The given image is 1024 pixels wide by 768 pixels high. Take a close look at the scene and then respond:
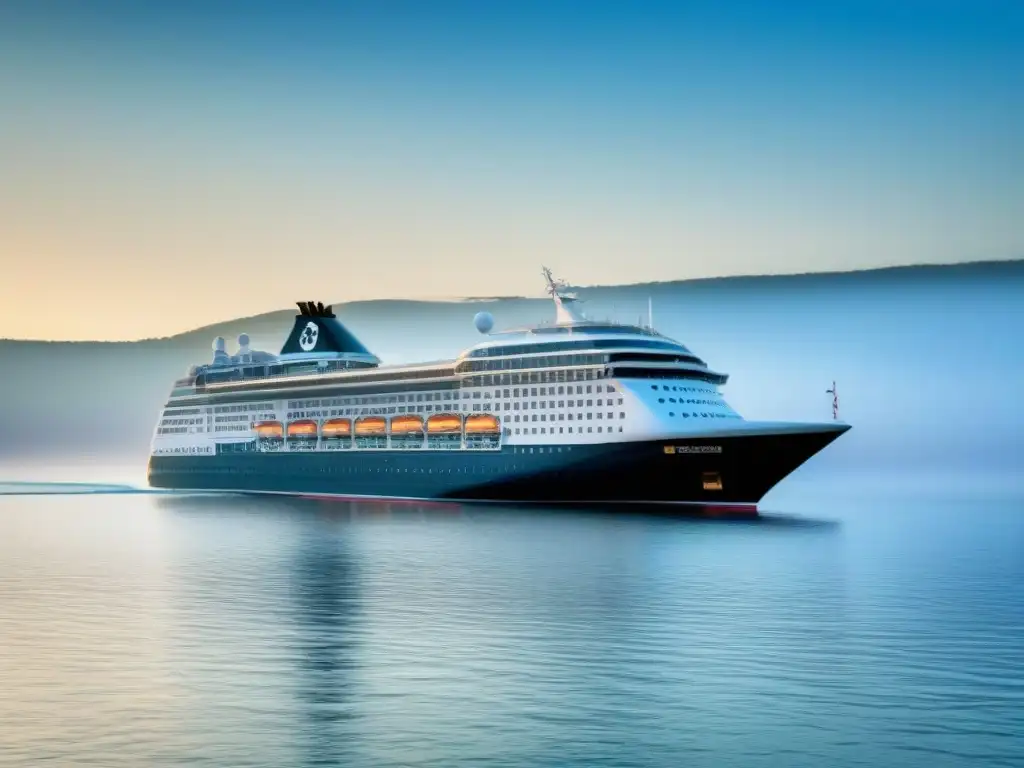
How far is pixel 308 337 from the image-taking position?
120 metres

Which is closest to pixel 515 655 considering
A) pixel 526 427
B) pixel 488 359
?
pixel 526 427

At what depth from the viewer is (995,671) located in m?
26.5

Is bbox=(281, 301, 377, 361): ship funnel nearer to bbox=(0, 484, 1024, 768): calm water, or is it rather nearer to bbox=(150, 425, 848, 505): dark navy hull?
bbox=(150, 425, 848, 505): dark navy hull

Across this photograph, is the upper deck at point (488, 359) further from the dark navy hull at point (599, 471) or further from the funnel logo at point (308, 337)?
the dark navy hull at point (599, 471)

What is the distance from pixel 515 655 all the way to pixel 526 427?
55673mm

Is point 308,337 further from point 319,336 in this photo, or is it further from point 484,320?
point 484,320

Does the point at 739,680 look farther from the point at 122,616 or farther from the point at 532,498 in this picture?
the point at 532,498

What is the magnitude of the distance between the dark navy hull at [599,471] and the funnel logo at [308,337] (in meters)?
21.3

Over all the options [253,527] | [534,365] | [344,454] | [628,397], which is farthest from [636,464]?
[344,454]

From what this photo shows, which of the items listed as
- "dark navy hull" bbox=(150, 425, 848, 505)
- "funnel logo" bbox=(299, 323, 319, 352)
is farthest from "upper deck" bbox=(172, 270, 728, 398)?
"dark navy hull" bbox=(150, 425, 848, 505)

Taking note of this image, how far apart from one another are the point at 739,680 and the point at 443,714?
21.8 ft

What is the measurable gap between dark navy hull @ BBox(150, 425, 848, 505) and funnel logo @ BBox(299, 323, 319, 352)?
21322 mm

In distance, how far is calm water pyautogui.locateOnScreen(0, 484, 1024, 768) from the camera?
21031mm

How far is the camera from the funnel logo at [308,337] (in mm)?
119438
